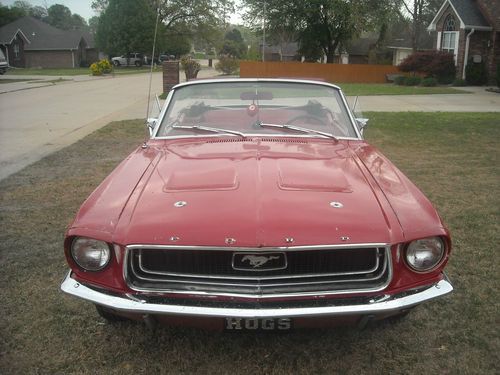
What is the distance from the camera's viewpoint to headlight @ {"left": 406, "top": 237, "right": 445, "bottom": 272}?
2.30 m

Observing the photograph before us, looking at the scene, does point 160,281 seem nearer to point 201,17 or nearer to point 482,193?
point 482,193

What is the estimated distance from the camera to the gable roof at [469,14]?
22.6 meters

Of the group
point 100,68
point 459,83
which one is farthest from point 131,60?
point 459,83

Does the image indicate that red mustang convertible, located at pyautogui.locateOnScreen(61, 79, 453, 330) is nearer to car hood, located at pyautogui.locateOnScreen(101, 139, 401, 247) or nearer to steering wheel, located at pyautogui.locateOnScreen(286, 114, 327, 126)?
car hood, located at pyautogui.locateOnScreen(101, 139, 401, 247)

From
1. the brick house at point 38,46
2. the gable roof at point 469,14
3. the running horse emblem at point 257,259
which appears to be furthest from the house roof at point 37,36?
the running horse emblem at point 257,259

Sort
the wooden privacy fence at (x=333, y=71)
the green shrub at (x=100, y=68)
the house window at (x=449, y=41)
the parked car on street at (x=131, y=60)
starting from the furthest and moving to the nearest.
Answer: the parked car on street at (x=131, y=60)
the green shrub at (x=100, y=68)
the wooden privacy fence at (x=333, y=71)
the house window at (x=449, y=41)

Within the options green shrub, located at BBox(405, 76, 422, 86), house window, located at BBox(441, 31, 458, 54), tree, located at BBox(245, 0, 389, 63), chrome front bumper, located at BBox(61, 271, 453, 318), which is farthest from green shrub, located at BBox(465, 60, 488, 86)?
chrome front bumper, located at BBox(61, 271, 453, 318)

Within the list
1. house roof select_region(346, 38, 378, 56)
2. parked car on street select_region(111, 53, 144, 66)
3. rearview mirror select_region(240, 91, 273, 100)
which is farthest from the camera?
parked car on street select_region(111, 53, 144, 66)

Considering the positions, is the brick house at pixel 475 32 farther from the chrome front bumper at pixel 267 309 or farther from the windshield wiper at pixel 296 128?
the chrome front bumper at pixel 267 309

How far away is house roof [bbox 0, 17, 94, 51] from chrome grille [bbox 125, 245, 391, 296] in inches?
2168

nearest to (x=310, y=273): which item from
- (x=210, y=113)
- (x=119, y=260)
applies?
(x=119, y=260)

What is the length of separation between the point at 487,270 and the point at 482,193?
2244mm

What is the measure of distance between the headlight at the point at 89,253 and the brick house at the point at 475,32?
23.7 metres

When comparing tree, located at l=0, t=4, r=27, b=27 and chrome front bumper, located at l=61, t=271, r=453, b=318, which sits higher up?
tree, located at l=0, t=4, r=27, b=27
